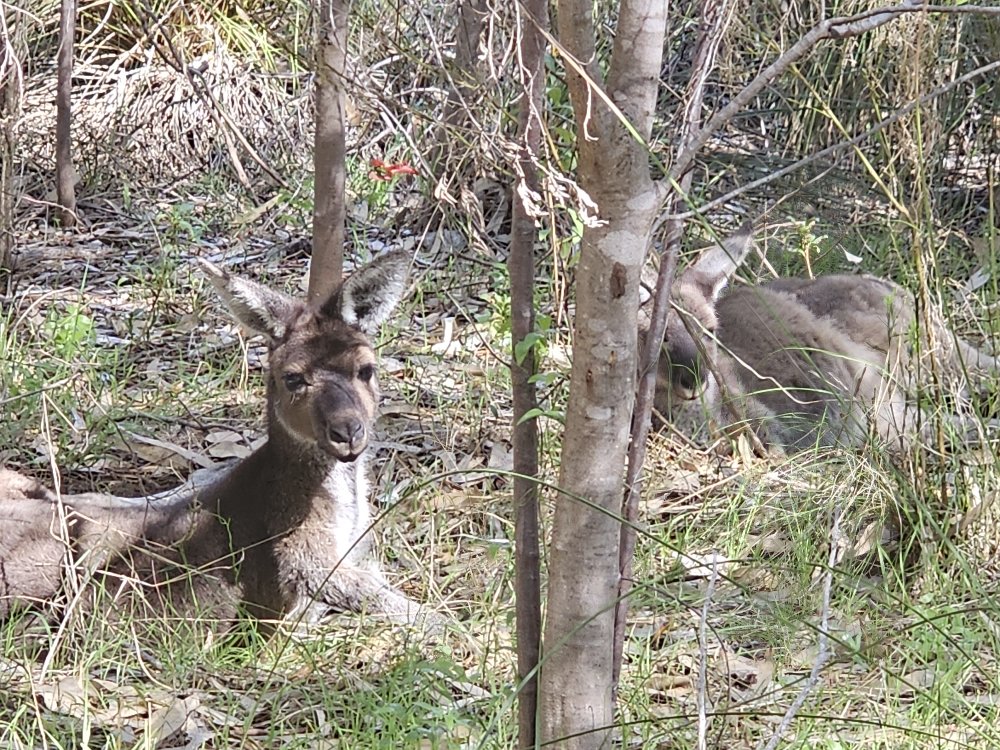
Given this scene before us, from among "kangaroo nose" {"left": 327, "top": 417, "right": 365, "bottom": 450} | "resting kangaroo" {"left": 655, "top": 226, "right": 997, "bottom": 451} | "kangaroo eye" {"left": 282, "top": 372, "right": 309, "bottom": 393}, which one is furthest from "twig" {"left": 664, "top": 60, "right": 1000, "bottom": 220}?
"resting kangaroo" {"left": 655, "top": 226, "right": 997, "bottom": 451}

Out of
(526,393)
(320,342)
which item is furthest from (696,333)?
(526,393)

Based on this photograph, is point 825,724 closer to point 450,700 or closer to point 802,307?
point 450,700

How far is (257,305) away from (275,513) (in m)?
0.68

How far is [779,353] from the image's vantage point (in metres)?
5.92

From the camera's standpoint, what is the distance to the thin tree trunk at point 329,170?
16.2 feet

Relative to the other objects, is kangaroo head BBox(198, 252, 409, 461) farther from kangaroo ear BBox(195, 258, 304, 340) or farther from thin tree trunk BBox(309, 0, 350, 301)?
thin tree trunk BBox(309, 0, 350, 301)

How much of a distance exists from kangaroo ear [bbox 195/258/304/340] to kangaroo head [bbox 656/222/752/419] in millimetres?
1485

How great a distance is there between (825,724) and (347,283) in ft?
6.95

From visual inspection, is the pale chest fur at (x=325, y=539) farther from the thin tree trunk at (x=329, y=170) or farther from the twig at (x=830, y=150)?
the twig at (x=830, y=150)

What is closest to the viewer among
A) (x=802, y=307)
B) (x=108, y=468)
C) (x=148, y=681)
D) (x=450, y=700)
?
(x=450, y=700)

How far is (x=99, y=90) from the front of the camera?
27.9ft

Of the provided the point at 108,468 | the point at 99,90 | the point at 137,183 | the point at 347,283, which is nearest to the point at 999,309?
the point at 347,283

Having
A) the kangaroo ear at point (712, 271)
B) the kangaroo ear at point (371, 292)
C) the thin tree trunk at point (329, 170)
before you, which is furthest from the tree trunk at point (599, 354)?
the kangaroo ear at point (712, 271)

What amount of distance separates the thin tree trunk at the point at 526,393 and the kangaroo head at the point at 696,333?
253cm
